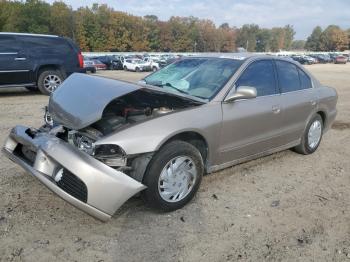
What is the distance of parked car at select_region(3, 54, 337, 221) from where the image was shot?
3389mm

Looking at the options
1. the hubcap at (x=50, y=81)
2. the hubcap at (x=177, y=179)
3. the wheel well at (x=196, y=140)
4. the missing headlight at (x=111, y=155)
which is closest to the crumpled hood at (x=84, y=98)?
the missing headlight at (x=111, y=155)

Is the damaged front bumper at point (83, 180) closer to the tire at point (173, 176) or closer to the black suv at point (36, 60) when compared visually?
the tire at point (173, 176)

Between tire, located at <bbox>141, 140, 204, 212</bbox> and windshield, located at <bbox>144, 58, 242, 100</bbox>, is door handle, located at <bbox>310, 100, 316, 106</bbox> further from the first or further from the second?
tire, located at <bbox>141, 140, 204, 212</bbox>

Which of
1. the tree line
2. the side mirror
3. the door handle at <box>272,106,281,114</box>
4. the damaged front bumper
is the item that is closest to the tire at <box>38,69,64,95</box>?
the door handle at <box>272,106,281,114</box>

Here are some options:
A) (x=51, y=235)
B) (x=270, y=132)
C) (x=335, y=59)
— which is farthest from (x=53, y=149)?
(x=335, y=59)

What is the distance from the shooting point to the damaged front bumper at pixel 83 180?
3.29 meters

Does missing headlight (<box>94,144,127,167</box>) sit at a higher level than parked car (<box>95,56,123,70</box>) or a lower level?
higher

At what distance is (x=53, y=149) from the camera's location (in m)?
3.48

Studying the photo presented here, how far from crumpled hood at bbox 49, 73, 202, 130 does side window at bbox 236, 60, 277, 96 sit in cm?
88

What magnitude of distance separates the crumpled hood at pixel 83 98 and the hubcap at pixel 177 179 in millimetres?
849

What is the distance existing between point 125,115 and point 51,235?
4.53ft

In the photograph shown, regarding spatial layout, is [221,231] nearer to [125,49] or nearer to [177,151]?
[177,151]

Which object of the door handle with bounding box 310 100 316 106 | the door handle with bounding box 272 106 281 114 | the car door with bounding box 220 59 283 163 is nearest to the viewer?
the car door with bounding box 220 59 283 163

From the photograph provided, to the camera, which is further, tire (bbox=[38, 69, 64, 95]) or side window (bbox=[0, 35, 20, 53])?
tire (bbox=[38, 69, 64, 95])
